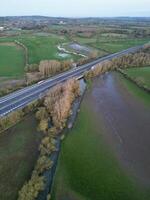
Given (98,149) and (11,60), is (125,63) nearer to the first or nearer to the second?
(11,60)

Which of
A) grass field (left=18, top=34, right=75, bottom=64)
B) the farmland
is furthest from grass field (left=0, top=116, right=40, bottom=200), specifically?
grass field (left=18, top=34, right=75, bottom=64)

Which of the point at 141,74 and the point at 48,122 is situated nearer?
the point at 48,122

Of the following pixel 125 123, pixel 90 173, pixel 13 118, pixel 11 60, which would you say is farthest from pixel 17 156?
pixel 11 60

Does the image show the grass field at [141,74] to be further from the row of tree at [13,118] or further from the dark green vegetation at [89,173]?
the row of tree at [13,118]

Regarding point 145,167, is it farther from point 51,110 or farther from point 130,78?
point 130,78

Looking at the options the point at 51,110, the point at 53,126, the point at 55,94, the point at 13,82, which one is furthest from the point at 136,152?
the point at 13,82

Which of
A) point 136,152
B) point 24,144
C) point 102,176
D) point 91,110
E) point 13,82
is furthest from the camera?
point 13,82

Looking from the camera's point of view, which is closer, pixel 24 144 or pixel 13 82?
pixel 24 144
